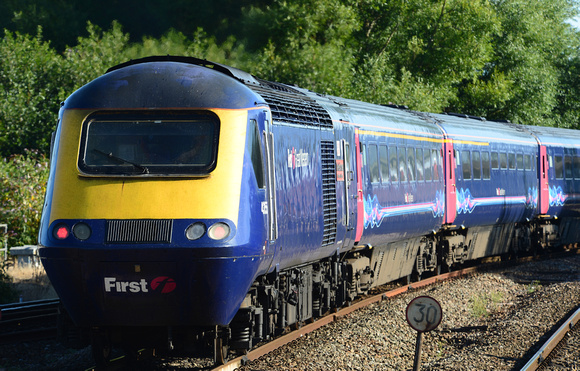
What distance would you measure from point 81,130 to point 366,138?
6.28 meters

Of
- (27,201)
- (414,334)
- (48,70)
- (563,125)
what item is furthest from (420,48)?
(414,334)

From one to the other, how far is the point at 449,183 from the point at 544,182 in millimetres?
7029

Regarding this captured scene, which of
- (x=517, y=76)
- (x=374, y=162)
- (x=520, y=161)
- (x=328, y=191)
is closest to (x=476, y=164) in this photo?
(x=520, y=161)

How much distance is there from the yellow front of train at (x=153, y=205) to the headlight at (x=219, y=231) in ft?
0.03

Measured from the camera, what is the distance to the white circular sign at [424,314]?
8594 millimetres

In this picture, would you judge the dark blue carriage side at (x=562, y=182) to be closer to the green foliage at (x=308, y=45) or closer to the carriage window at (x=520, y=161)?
the carriage window at (x=520, y=161)

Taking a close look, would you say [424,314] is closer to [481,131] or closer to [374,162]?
[374,162]

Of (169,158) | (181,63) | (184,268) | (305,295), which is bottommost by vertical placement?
(305,295)

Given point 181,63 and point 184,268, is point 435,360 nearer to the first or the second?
point 184,268

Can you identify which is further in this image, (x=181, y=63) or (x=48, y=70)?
(x=48, y=70)

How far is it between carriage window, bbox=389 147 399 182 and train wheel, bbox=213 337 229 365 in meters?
6.64

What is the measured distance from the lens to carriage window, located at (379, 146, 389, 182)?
47.3ft

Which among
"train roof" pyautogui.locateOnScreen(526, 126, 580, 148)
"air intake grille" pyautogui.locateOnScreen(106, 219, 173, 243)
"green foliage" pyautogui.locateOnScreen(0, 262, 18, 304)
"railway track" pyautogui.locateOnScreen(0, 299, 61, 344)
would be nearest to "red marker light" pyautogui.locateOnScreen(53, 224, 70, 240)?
"air intake grille" pyautogui.locateOnScreen(106, 219, 173, 243)

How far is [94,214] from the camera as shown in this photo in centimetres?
798
